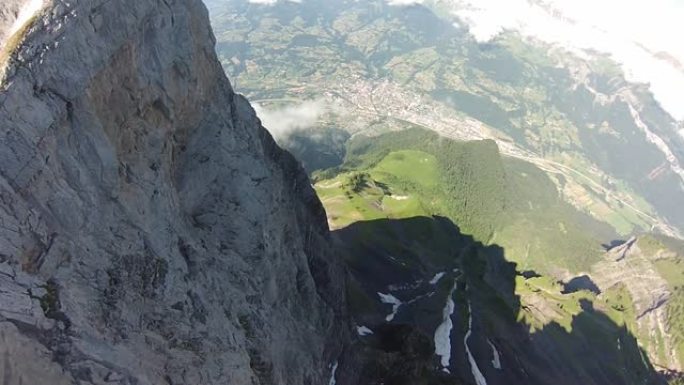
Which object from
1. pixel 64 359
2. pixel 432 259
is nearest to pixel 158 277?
pixel 64 359

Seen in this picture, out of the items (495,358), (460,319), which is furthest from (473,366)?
(460,319)

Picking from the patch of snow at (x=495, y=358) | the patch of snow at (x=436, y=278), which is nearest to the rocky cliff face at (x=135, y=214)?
the patch of snow at (x=495, y=358)

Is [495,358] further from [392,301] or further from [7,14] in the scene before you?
[7,14]

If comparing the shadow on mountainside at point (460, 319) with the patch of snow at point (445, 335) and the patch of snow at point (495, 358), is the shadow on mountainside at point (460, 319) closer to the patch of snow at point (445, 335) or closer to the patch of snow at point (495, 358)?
the patch of snow at point (495, 358)

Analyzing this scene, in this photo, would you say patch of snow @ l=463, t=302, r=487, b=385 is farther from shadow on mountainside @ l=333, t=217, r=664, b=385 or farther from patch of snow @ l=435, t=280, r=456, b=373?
patch of snow @ l=435, t=280, r=456, b=373

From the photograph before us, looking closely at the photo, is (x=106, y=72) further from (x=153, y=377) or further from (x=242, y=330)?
(x=242, y=330)
